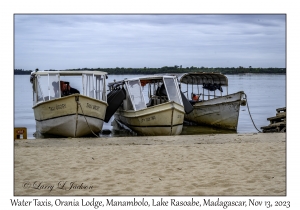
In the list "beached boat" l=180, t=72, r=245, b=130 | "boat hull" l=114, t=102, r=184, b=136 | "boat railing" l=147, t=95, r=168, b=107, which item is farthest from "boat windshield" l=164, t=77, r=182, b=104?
"beached boat" l=180, t=72, r=245, b=130

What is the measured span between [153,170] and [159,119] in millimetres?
7550

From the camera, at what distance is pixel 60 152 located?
11398mm

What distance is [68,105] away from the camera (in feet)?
49.6

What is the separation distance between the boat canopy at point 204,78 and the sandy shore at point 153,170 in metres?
9.94

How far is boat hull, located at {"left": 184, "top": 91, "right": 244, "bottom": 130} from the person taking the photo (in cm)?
1962

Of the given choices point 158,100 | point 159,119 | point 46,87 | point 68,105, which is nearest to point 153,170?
point 68,105

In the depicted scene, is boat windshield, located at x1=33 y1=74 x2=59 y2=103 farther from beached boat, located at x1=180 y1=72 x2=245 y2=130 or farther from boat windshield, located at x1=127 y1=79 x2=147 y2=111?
beached boat, located at x1=180 y1=72 x2=245 y2=130

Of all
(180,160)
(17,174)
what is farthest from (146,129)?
(17,174)

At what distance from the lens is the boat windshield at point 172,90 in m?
17.2

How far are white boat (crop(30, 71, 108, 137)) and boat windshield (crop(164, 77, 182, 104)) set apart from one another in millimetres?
2613

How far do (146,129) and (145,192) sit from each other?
31.9 ft

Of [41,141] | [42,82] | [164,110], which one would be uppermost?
[42,82]
